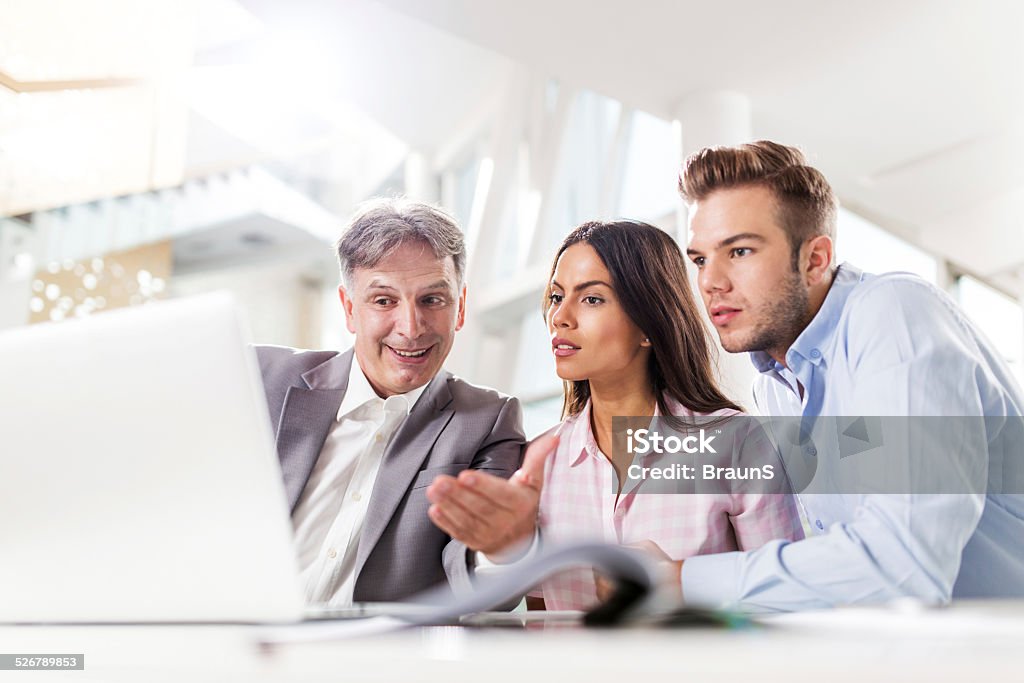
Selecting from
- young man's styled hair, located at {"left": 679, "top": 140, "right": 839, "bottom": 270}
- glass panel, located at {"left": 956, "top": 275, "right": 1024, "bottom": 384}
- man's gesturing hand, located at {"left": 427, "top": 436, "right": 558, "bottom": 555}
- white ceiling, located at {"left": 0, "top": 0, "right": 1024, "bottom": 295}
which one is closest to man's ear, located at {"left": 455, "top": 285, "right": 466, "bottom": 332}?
young man's styled hair, located at {"left": 679, "top": 140, "right": 839, "bottom": 270}

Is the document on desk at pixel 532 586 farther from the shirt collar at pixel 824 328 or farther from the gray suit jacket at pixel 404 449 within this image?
the shirt collar at pixel 824 328

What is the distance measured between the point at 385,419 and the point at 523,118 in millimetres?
4410

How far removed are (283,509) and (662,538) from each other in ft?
3.23

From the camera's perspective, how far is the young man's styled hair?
161 cm

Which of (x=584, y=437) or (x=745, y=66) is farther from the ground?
(x=745, y=66)

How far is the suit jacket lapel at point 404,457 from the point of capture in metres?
1.52

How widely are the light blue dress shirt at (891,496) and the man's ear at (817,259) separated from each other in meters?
0.03

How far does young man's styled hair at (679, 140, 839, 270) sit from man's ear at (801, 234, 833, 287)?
0.05 feet

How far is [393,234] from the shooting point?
175 cm

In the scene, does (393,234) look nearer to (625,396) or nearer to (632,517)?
(625,396)

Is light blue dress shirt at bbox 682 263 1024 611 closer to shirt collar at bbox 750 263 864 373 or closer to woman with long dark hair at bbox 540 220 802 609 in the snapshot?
shirt collar at bbox 750 263 864 373

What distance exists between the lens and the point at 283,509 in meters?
0.64

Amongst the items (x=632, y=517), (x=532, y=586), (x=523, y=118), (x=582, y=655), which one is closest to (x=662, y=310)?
(x=632, y=517)

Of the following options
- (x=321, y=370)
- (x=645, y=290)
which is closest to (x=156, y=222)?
(x=321, y=370)
